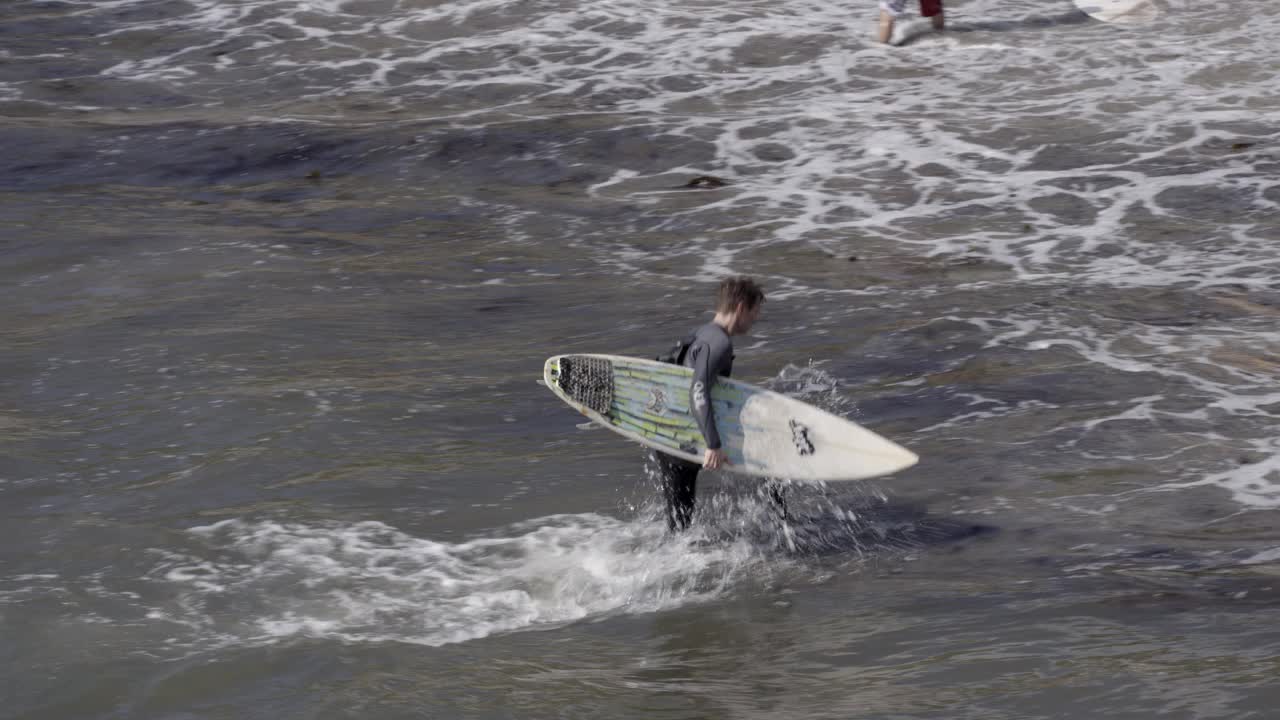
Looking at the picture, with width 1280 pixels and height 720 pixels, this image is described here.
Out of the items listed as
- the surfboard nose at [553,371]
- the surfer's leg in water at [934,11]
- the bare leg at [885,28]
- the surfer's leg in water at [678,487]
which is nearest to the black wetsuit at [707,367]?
the surfer's leg in water at [678,487]

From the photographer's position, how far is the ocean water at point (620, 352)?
18.1 feet

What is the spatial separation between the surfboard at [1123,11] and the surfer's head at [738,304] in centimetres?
1378

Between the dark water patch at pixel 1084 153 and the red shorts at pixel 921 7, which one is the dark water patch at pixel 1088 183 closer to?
the dark water patch at pixel 1084 153

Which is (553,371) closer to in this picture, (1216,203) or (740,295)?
(740,295)

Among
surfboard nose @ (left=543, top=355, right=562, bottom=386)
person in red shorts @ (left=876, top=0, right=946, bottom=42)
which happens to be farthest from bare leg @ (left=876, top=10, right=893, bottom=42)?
surfboard nose @ (left=543, top=355, right=562, bottom=386)

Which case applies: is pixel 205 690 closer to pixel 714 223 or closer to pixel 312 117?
pixel 714 223

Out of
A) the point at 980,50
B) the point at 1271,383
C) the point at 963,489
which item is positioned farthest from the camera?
the point at 980,50

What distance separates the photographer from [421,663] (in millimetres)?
5516

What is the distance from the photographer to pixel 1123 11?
18.2 metres

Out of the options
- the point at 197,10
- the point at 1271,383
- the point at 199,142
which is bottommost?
the point at 1271,383

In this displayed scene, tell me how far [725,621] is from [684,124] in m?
10.4

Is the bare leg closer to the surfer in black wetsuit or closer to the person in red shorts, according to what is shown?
the person in red shorts

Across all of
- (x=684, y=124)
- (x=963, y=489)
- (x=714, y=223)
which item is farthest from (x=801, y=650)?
(x=684, y=124)

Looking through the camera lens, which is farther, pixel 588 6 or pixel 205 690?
pixel 588 6
